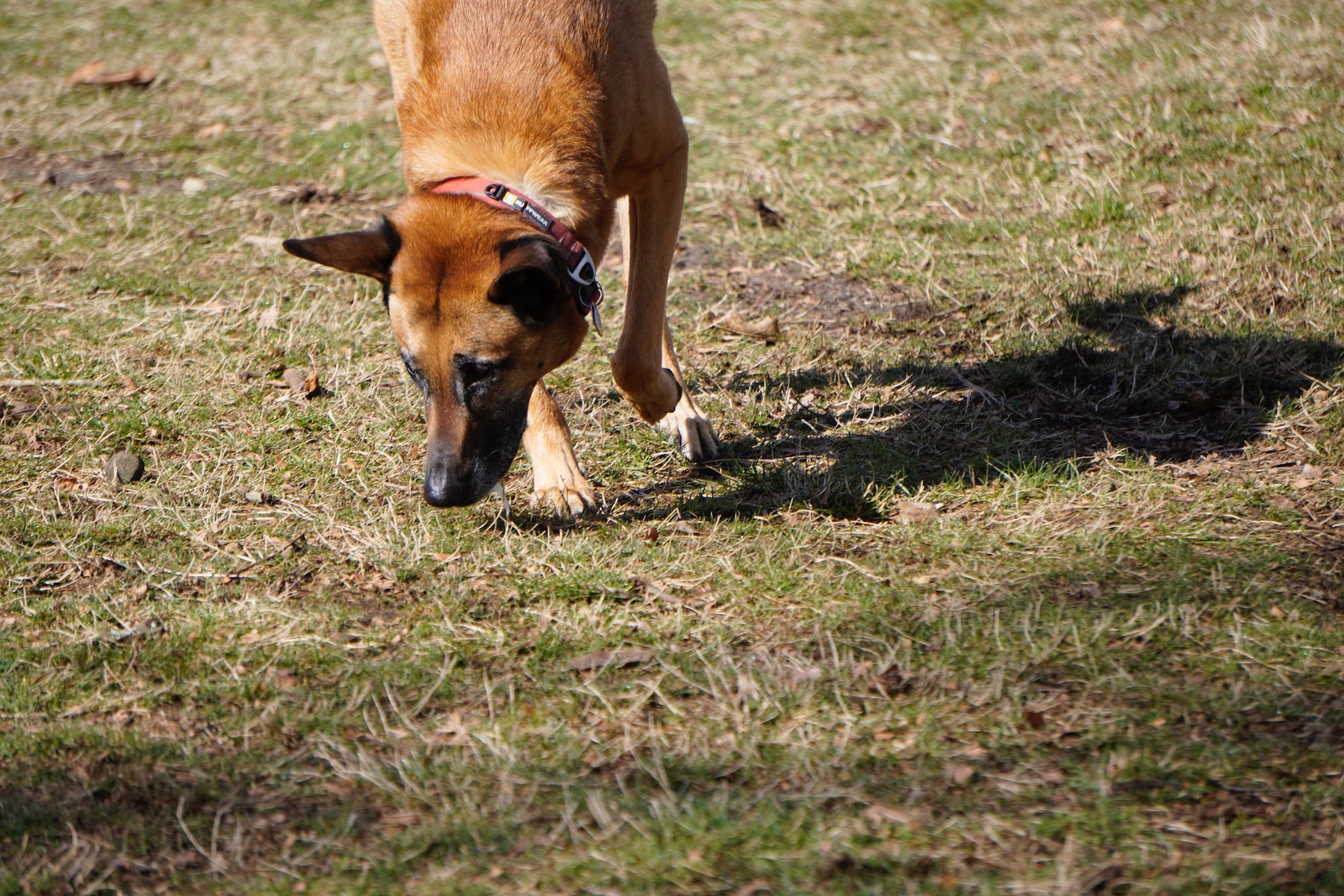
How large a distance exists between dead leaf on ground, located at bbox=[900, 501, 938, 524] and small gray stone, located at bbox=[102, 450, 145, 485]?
2912mm

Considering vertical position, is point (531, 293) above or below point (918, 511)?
above

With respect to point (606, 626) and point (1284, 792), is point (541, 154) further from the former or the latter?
point (1284, 792)

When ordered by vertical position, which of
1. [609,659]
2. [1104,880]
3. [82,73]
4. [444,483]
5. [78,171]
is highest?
[1104,880]

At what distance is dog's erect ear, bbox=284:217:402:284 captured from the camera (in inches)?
144

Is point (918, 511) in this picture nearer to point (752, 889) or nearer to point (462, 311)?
point (462, 311)

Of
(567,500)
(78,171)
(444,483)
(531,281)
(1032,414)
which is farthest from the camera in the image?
(78,171)

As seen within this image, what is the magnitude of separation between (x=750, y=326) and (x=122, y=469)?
9.16 feet

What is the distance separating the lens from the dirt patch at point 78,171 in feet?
23.7

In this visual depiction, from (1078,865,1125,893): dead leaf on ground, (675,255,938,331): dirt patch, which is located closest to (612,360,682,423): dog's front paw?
(675,255,938,331): dirt patch

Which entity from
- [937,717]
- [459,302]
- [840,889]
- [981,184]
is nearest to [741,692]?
[937,717]

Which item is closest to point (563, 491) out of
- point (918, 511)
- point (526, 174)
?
point (526, 174)

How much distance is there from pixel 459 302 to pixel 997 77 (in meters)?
5.37

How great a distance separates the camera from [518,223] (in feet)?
12.3

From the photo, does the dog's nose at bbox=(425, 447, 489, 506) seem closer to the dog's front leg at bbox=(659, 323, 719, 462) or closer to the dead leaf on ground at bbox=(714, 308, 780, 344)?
the dog's front leg at bbox=(659, 323, 719, 462)
